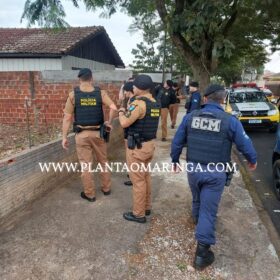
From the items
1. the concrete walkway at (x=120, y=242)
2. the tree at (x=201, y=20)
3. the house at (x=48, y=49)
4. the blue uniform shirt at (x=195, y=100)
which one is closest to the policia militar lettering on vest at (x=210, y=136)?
the concrete walkway at (x=120, y=242)

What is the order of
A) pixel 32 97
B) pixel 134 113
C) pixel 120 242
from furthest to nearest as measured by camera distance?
pixel 32 97
pixel 134 113
pixel 120 242

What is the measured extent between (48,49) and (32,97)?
7.74m

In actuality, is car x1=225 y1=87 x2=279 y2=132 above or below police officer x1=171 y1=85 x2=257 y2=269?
below

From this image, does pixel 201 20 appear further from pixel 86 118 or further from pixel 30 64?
pixel 30 64

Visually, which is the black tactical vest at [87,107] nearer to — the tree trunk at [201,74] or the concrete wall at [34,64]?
the tree trunk at [201,74]

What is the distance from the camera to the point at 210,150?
3135 mm

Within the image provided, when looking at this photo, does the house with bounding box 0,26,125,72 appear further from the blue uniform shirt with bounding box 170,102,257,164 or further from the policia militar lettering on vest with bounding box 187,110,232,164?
the policia militar lettering on vest with bounding box 187,110,232,164

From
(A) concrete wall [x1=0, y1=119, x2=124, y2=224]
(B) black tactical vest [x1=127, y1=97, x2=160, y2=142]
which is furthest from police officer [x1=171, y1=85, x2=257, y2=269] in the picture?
(A) concrete wall [x1=0, y1=119, x2=124, y2=224]

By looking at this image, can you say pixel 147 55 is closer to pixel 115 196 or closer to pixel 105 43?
pixel 105 43

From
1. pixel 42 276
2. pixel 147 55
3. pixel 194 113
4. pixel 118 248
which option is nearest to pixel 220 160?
pixel 194 113

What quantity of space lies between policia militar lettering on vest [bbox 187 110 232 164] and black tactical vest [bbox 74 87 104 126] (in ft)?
5.14

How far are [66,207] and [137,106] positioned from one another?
1.76 m

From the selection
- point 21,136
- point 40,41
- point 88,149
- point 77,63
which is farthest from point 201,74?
point 40,41

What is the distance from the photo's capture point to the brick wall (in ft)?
22.4
